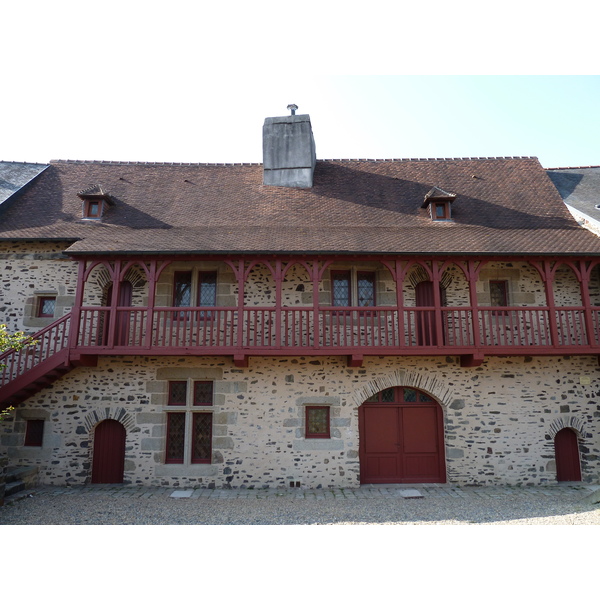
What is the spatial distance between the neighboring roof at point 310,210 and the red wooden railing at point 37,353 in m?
1.62

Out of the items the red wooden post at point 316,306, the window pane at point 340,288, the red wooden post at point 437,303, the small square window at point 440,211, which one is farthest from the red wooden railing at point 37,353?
the small square window at point 440,211

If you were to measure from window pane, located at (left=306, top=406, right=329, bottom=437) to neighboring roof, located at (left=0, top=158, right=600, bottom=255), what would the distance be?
3.25 metres

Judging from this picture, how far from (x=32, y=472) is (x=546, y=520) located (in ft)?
29.7

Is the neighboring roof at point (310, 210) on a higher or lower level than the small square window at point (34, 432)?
higher

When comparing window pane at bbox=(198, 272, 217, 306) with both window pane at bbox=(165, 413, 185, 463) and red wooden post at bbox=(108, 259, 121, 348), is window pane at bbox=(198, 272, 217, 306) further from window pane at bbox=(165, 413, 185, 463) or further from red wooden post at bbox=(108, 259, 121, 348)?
window pane at bbox=(165, 413, 185, 463)

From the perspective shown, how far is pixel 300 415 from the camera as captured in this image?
887 centimetres

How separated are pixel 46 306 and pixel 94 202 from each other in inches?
107

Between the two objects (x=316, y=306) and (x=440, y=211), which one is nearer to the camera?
(x=316, y=306)

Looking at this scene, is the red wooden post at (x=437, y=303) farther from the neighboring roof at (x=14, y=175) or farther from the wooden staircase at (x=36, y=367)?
the neighboring roof at (x=14, y=175)

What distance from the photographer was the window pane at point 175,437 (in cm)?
896

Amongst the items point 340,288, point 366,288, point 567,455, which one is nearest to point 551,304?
point 567,455

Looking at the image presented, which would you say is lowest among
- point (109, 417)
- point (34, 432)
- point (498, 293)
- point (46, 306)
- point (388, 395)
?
point (34, 432)

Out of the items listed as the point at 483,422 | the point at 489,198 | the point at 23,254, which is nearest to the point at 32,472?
the point at 23,254

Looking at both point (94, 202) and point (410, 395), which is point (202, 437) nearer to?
point (410, 395)
